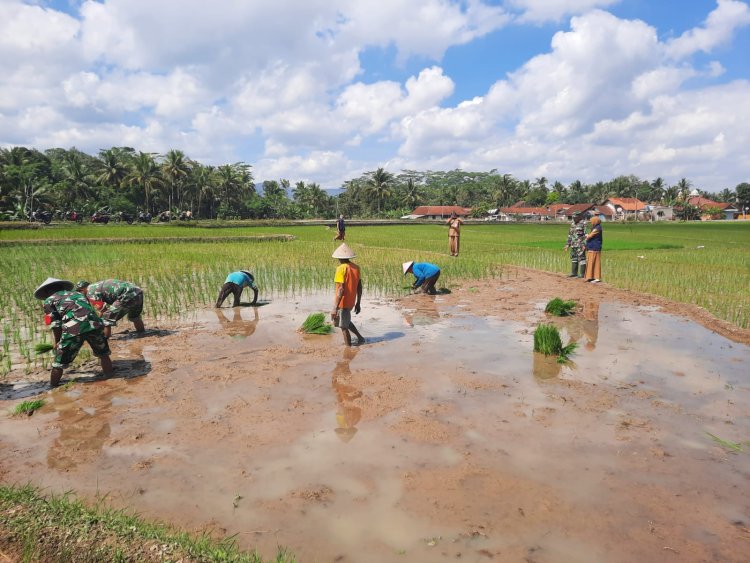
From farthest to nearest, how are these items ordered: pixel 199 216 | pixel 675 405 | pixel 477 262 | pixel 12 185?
pixel 199 216
pixel 12 185
pixel 477 262
pixel 675 405

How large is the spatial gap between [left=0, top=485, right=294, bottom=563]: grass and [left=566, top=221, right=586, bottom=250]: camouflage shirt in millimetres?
11010

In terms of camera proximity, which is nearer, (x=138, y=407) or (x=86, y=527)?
(x=86, y=527)

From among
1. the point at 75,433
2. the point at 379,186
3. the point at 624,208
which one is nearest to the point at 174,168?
the point at 379,186

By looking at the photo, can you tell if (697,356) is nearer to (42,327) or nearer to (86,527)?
(86,527)

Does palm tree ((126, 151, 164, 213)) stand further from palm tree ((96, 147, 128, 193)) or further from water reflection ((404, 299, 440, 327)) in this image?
water reflection ((404, 299, 440, 327))

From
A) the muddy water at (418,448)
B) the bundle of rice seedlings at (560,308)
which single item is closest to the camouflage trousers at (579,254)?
the bundle of rice seedlings at (560,308)

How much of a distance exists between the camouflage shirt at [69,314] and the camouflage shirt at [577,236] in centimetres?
1037

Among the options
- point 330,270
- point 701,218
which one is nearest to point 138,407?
point 330,270

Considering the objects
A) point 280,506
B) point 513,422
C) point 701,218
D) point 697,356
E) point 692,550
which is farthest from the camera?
point 701,218

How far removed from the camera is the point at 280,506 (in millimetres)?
2980

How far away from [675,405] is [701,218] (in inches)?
3491

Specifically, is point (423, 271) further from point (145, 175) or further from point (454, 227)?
point (145, 175)

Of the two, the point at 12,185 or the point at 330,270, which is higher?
the point at 12,185

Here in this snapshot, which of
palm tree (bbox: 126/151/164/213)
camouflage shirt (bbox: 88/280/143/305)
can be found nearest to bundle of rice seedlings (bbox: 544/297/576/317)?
camouflage shirt (bbox: 88/280/143/305)
